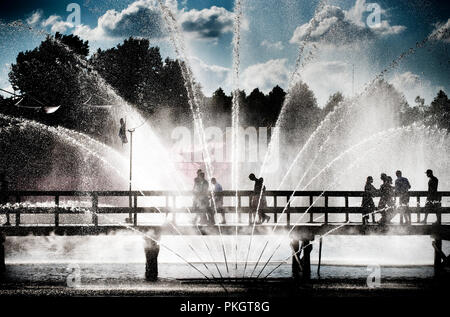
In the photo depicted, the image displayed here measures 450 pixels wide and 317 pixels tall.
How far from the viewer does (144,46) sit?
61219 mm

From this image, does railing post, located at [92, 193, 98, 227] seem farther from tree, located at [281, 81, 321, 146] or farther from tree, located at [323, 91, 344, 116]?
tree, located at [323, 91, 344, 116]

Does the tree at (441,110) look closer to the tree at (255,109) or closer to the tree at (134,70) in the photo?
the tree at (255,109)

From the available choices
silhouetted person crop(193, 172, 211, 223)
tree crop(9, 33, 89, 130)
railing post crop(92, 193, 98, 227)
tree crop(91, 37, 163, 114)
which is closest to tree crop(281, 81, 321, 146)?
tree crop(91, 37, 163, 114)

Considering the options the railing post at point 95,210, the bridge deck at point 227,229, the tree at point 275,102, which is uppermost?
the tree at point 275,102

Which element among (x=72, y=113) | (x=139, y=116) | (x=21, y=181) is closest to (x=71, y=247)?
(x=21, y=181)

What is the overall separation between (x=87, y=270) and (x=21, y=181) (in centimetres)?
2461

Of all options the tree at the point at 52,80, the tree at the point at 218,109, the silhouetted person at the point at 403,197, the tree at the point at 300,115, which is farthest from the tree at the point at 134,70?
the silhouetted person at the point at 403,197

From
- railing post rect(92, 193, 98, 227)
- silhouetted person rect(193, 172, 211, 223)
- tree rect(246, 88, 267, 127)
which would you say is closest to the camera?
railing post rect(92, 193, 98, 227)

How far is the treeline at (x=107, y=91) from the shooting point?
152 ft

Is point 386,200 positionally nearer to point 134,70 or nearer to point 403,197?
point 403,197

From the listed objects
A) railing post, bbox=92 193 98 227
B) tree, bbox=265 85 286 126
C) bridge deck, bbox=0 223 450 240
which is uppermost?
tree, bbox=265 85 286 126

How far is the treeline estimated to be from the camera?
152 ft

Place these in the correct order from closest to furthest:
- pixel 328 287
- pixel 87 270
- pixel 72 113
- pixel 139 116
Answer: pixel 328 287
pixel 87 270
pixel 72 113
pixel 139 116
